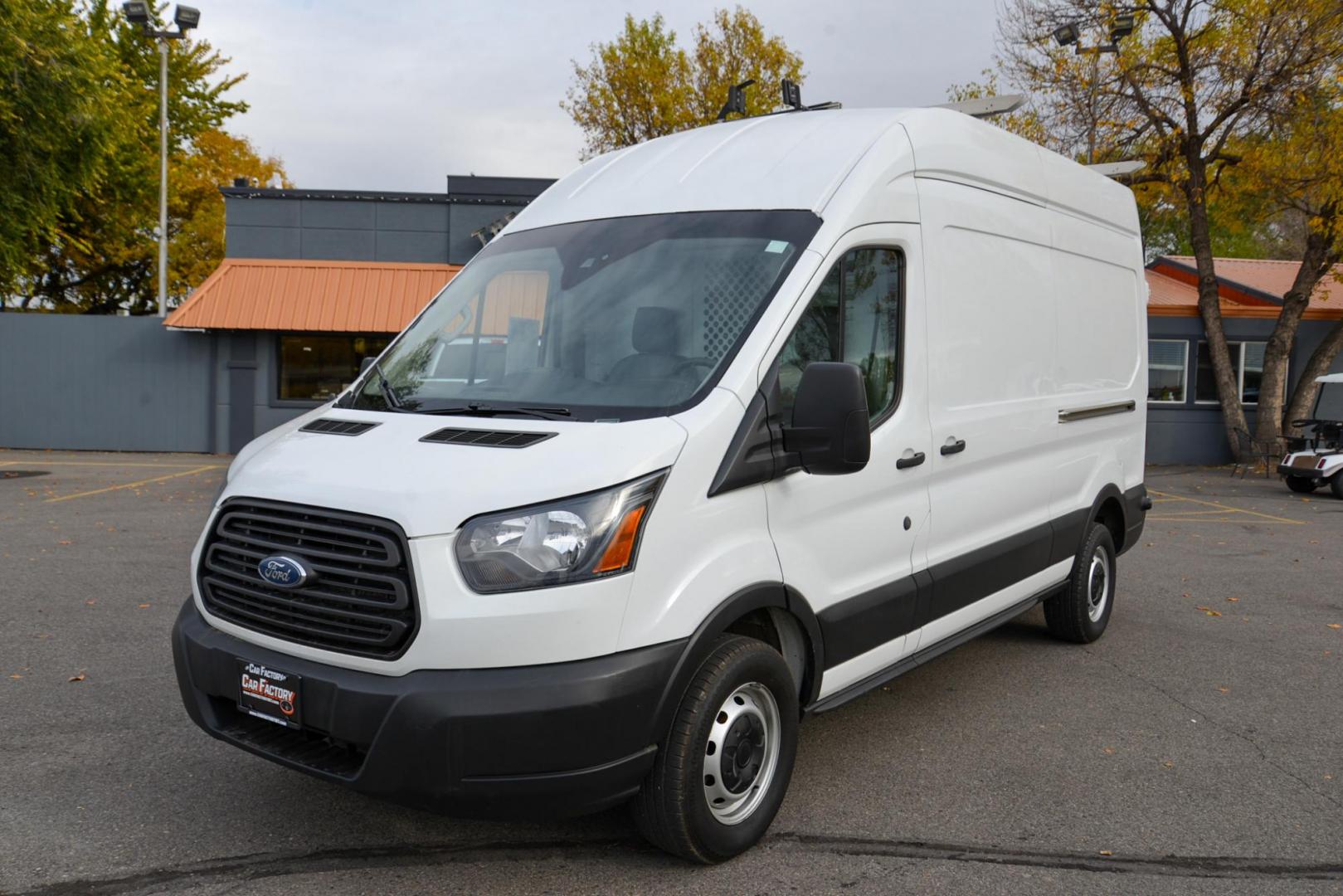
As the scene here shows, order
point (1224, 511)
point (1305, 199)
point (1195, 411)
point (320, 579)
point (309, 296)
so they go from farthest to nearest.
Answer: point (1195, 411) < point (309, 296) < point (1305, 199) < point (1224, 511) < point (320, 579)

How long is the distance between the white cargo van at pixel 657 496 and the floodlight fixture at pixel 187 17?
68.6 feet

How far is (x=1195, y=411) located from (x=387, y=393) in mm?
21122

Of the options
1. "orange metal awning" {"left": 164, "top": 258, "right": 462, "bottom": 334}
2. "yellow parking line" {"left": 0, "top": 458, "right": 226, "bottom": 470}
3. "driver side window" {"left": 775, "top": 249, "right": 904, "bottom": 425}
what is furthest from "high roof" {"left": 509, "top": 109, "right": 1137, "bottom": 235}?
"orange metal awning" {"left": 164, "top": 258, "right": 462, "bottom": 334}

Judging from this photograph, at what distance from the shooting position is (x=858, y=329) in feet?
13.5

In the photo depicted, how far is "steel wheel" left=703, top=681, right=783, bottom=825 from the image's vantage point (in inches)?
139

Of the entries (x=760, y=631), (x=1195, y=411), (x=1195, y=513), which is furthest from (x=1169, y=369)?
(x=760, y=631)

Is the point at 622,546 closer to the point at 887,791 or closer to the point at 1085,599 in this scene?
the point at 887,791

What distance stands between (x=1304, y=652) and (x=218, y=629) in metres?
6.15

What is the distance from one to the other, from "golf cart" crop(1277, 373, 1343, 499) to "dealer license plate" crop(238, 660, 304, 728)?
16.3 m

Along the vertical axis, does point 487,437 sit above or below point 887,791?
above

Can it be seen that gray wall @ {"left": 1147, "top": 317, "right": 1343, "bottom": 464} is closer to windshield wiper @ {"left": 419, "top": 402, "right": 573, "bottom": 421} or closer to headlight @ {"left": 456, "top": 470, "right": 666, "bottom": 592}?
windshield wiper @ {"left": 419, "top": 402, "right": 573, "bottom": 421}

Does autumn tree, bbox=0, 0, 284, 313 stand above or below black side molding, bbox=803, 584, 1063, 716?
above

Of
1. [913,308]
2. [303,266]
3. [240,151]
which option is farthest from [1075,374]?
[240,151]

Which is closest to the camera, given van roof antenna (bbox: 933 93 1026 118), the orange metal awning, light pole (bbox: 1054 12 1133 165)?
van roof antenna (bbox: 933 93 1026 118)
